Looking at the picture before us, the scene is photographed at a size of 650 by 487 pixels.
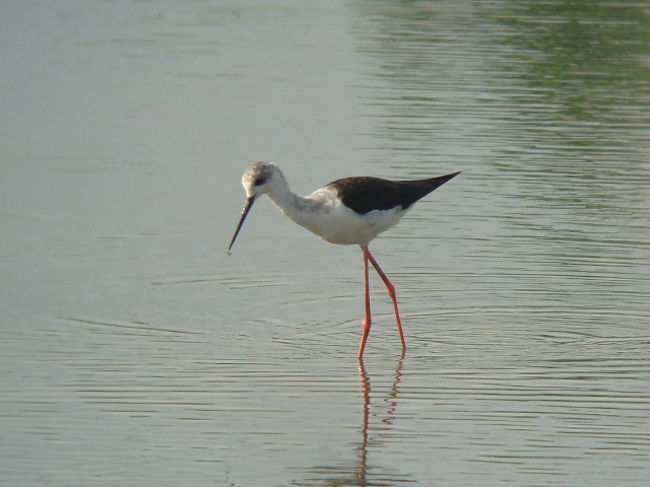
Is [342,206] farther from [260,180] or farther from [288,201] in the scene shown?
[260,180]

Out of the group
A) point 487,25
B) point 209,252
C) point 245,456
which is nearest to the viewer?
point 245,456

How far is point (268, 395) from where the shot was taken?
8.23 meters

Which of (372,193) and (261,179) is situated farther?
(372,193)

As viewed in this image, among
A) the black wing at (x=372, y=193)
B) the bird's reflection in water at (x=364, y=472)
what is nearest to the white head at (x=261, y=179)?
the black wing at (x=372, y=193)

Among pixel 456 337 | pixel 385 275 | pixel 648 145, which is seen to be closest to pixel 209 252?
pixel 385 275

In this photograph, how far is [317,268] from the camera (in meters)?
11.0

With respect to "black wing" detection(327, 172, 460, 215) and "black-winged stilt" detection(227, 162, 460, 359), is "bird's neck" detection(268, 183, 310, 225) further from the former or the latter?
"black wing" detection(327, 172, 460, 215)

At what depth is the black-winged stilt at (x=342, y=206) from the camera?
936 cm

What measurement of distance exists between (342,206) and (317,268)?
1.52 metres

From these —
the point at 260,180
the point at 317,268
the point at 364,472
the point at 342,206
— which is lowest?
the point at 317,268

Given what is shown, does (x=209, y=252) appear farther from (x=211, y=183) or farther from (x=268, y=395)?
(x=268, y=395)

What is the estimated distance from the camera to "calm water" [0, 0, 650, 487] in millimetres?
7473

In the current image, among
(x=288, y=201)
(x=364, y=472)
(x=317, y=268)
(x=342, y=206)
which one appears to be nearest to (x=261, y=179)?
(x=288, y=201)

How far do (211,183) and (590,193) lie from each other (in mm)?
3432
